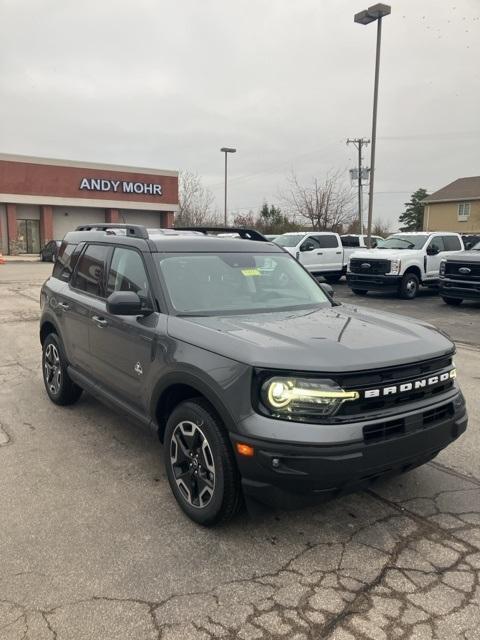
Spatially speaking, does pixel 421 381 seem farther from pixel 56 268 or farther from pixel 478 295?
pixel 478 295

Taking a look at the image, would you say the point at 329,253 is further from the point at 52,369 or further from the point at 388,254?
the point at 52,369

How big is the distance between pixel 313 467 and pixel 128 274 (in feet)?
7.48

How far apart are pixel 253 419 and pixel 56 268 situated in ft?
12.7

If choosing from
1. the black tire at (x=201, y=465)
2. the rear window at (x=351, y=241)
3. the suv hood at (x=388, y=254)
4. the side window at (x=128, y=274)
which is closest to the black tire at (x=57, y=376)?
the side window at (x=128, y=274)

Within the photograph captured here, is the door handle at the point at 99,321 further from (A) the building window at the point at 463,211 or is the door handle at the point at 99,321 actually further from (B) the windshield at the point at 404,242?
(A) the building window at the point at 463,211

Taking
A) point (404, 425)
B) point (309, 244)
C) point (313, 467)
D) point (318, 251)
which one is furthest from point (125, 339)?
point (318, 251)

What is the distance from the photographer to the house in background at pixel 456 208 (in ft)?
160

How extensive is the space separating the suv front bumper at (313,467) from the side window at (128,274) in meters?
1.56

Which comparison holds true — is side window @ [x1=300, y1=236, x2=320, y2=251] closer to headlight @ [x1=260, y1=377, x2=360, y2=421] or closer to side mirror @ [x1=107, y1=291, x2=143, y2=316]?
side mirror @ [x1=107, y1=291, x2=143, y2=316]

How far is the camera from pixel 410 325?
3.59 m

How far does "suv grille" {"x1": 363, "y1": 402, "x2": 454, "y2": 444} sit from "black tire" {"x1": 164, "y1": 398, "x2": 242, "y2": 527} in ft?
2.54

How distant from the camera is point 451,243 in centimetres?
→ 1691

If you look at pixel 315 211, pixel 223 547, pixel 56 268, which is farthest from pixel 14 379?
pixel 315 211

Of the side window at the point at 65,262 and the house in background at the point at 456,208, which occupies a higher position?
the house in background at the point at 456,208
